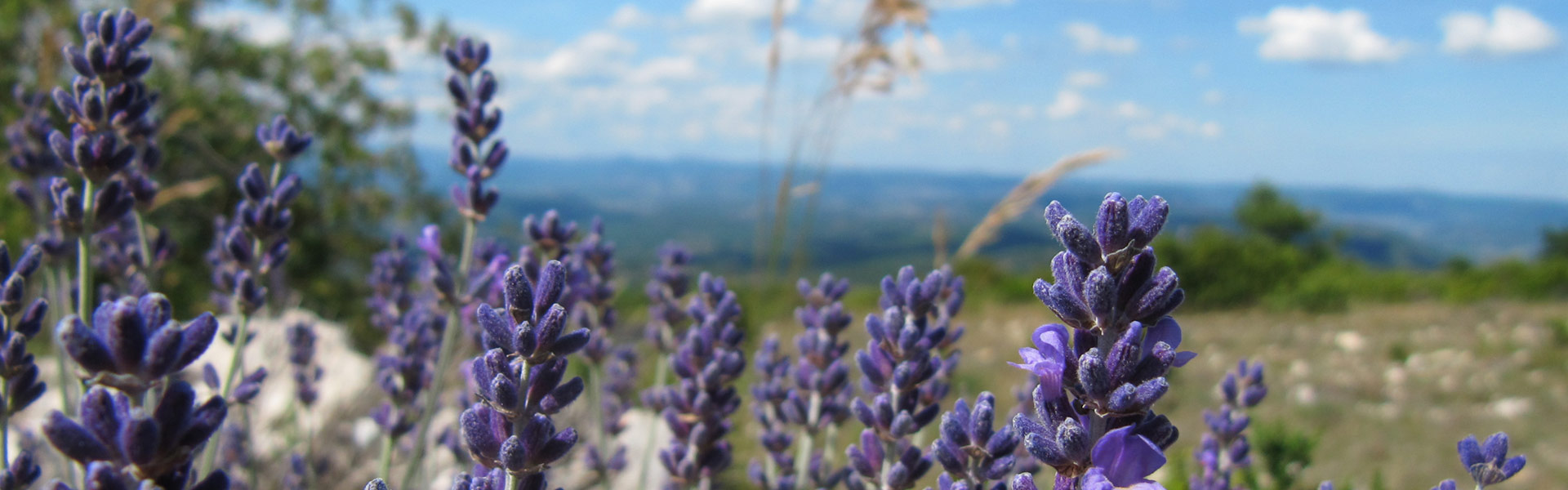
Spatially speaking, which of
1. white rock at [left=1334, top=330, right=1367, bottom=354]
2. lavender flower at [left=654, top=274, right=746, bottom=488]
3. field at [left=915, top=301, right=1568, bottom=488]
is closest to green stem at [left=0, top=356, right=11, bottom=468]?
lavender flower at [left=654, top=274, right=746, bottom=488]

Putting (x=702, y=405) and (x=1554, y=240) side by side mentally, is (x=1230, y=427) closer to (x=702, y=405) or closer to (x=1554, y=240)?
(x=702, y=405)

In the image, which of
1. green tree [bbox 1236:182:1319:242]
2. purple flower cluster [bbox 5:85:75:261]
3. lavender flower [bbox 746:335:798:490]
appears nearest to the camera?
lavender flower [bbox 746:335:798:490]

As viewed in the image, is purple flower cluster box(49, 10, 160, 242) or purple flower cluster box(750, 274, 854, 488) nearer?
purple flower cluster box(49, 10, 160, 242)

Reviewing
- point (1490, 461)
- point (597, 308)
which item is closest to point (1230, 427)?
point (1490, 461)

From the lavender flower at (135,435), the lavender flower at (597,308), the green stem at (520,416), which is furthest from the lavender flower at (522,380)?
the lavender flower at (597,308)

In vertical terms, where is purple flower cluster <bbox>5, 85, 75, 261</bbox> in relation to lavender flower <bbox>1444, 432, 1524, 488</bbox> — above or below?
above

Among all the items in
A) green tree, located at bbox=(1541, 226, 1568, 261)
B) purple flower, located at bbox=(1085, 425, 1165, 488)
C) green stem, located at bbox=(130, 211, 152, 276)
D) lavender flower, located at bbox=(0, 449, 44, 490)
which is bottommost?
green tree, located at bbox=(1541, 226, 1568, 261)

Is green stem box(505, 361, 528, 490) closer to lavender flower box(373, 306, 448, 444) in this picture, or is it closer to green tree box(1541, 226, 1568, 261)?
lavender flower box(373, 306, 448, 444)
